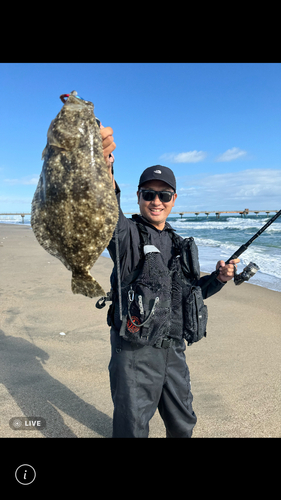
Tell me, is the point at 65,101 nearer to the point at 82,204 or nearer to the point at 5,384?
the point at 82,204

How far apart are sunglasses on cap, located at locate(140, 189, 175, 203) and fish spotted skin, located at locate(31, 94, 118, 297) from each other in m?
0.93

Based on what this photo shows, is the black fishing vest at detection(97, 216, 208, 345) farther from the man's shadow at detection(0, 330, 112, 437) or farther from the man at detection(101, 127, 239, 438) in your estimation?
the man's shadow at detection(0, 330, 112, 437)

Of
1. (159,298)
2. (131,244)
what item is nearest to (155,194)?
(131,244)

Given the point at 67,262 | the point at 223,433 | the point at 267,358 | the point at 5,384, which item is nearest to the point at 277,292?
the point at 267,358

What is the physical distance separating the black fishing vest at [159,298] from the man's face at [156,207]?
15cm

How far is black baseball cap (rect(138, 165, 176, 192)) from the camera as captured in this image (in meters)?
2.73

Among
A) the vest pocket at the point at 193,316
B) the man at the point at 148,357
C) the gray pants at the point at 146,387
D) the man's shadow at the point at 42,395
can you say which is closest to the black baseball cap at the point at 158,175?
the man at the point at 148,357

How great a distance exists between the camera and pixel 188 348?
16.3 feet

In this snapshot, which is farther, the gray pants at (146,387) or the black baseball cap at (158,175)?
the black baseball cap at (158,175)

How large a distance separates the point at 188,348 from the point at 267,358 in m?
1.22

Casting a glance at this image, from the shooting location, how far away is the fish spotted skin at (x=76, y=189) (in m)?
1.77

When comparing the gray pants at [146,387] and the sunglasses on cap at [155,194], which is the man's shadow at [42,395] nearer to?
the gray pants at [146,387]
